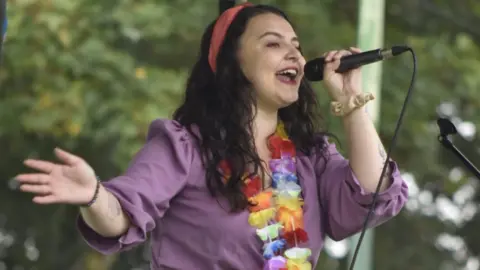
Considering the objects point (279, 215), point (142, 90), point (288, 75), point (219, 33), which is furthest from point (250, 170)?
point (142, 90)

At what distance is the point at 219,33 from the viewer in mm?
2053

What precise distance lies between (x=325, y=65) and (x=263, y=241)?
386 millimetres

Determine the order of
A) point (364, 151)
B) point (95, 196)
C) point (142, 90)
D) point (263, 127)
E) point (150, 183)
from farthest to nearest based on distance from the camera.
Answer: point (142, 90), point (263, 127), point (364, 151), point (150, 183), point (95, 196)

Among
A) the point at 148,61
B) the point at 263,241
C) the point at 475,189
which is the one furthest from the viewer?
the point at 475,189

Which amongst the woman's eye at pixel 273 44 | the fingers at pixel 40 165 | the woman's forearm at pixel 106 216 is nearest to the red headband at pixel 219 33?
the woman's eye at pixel 273 44

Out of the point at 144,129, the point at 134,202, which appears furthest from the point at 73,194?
the point at 144,129

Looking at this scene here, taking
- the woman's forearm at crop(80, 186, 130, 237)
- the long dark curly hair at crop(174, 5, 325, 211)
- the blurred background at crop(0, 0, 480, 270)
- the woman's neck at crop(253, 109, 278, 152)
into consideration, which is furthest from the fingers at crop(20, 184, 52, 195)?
the blurred background at crop(0, 0, 480, 270)

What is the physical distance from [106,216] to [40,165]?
183 mm

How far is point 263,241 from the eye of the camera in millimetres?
1832

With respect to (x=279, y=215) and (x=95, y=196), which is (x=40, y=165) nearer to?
(x=95, y=196)

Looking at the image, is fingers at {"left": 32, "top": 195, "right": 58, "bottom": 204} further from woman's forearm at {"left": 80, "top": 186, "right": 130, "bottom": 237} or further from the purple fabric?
the purple fabric

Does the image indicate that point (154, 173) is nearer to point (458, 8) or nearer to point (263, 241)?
point (263, 241)

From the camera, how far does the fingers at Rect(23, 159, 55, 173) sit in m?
1.42

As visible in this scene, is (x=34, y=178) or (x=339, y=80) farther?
(x=339, y=80)
